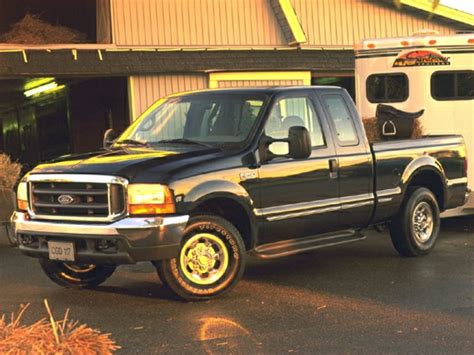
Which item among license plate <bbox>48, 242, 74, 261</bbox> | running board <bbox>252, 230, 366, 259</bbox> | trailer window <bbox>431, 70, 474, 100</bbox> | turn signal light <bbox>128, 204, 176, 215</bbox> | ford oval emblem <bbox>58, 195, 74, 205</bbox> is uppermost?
trailer window <bbox>431, 70, 474, 100</bbox>

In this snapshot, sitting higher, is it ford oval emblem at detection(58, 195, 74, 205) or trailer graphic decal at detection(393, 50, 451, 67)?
trailer graphic decal at detection(393, 50, 451, 67)

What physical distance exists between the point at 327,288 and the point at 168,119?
2382mm

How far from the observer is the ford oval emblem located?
257 inches

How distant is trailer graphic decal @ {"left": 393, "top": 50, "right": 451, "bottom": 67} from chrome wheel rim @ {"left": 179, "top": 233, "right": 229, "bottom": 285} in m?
5.56

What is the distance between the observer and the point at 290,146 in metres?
7.11

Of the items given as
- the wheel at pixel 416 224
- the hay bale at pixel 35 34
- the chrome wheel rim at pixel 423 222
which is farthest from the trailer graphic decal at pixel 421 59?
the hay bale at pixel 35 34

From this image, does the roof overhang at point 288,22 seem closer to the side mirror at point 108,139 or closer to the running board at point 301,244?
the side mirror at point 108,139

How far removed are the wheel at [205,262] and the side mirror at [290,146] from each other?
2.79 feet

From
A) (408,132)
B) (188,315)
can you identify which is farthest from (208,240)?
(408,132)

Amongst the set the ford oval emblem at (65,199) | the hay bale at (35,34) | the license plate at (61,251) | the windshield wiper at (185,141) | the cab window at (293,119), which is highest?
the hay bale at (35,34)

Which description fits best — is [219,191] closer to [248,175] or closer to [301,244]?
[248,175]

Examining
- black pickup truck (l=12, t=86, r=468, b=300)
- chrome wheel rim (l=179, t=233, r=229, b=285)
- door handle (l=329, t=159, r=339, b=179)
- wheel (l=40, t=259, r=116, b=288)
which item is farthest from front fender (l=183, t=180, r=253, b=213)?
wheel (l=40, t=259, r=116, b=288)

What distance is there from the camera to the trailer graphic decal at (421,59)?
11.0 meters

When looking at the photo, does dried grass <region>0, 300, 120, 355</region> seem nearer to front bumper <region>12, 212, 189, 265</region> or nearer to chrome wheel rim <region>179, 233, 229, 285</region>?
front bumper <region>12, 212, 189, 265</region>
